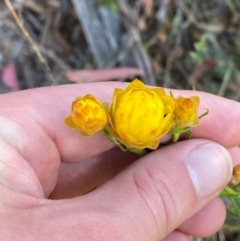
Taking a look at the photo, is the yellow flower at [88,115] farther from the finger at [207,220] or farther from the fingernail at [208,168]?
the finger at [207,220]

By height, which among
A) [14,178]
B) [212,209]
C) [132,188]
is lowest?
[212,209]

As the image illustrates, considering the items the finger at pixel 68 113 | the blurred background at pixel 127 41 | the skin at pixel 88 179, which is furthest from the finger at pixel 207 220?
the blurred background at pixel 127 41

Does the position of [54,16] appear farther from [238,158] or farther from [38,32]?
[238,158]

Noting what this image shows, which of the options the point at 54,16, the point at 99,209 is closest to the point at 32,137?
the point at 99,209

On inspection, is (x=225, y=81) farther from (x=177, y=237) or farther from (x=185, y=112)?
(x=185, y=112)

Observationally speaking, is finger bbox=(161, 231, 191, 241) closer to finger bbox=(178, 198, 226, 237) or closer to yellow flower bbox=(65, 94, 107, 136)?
finger bbox=(178, 198, 226, 237)

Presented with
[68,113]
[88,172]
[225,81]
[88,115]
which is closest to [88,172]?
[88,172]

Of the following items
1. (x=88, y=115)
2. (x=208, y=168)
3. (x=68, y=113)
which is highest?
(x=88, y=115)
